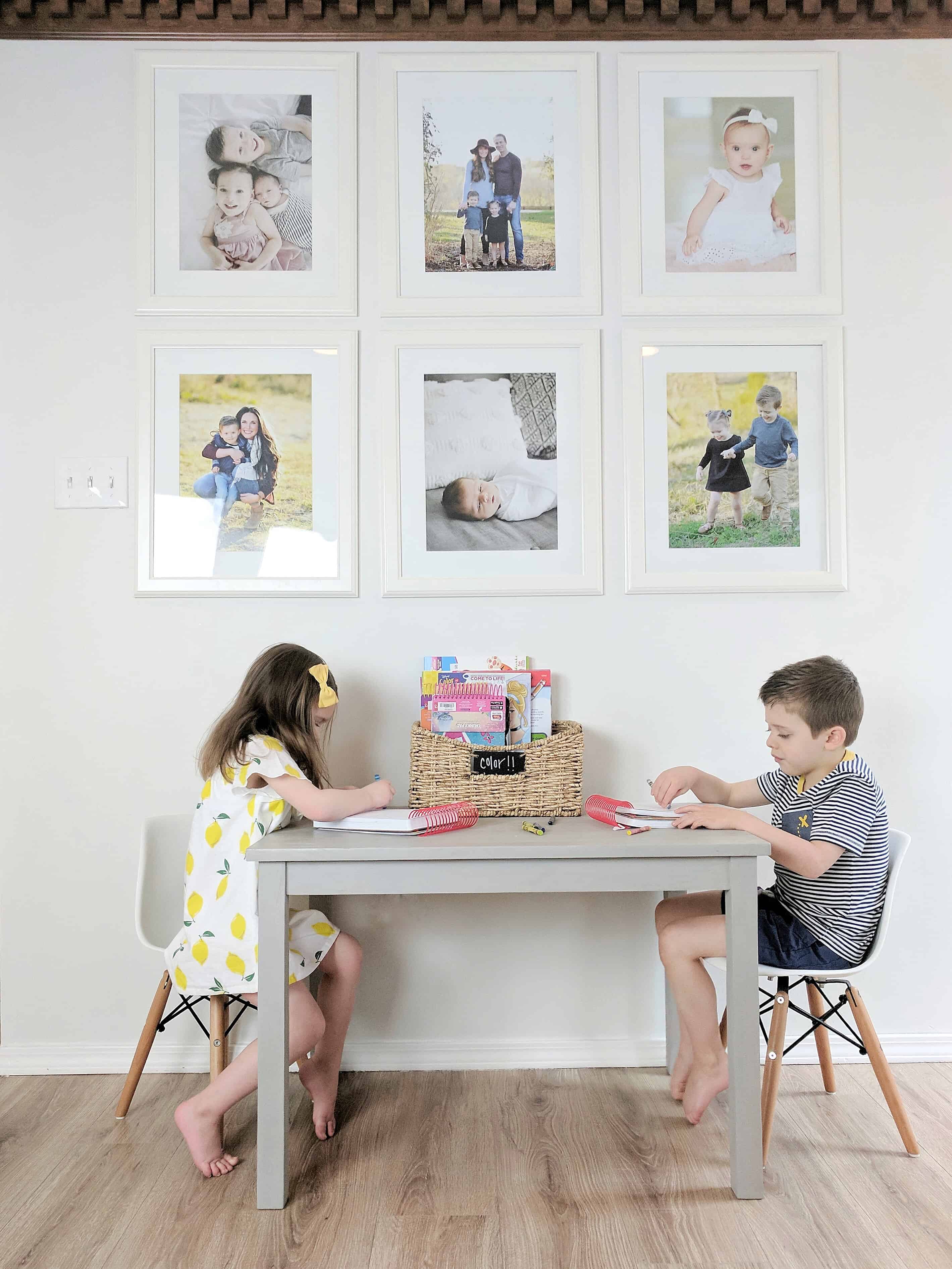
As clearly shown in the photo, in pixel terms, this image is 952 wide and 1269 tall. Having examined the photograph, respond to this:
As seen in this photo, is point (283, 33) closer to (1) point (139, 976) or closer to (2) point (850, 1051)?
(1) point (139, 976)

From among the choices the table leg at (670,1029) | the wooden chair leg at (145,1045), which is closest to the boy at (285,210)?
the wooden chair leg at (145,1045)

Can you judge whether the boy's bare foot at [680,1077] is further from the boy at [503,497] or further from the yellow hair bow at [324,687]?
the boy at [503,497]

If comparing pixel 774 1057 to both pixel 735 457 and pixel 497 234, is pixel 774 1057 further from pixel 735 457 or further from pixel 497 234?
pixel 497 234

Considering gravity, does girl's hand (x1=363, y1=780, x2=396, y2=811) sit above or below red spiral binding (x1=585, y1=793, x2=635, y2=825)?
above

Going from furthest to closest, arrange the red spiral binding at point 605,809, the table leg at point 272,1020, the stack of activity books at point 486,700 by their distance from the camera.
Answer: the stack of activity books at point 486,700, the red spiral binding at point 605,809, the table leg at point 272,1020

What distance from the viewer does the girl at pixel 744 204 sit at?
7.61 ft

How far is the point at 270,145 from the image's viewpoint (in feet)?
7.55

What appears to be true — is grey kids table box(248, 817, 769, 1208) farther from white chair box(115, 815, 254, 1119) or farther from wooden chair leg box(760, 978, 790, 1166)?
white chair box(115, 815, 254, 1119)

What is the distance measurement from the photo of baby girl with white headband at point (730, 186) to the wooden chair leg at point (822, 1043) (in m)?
1.77

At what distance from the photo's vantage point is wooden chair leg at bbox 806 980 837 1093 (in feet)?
6.45

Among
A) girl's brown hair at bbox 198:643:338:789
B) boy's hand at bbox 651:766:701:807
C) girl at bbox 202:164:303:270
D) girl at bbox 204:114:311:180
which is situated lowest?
boy's hand at bbox 651:766:701:807

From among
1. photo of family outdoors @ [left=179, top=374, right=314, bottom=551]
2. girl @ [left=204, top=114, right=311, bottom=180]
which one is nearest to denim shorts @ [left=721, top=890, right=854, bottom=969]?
photo of family outdoors @ [left=179, top=374, right=314, bottom=551]

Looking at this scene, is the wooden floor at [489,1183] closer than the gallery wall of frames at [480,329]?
Yes

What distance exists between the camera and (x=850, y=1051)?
226 centimetres
